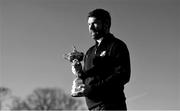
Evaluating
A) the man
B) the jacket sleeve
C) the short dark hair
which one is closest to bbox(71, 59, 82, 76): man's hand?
the man

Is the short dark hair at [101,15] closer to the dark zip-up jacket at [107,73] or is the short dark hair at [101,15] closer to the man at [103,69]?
the man at [103,69]

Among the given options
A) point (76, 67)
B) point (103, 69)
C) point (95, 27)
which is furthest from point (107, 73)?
point (95, 27)

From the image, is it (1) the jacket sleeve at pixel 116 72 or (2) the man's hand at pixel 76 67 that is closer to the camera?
(1) the jacket sleeve at pixel 116 72

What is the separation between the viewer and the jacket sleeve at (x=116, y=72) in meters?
2.66

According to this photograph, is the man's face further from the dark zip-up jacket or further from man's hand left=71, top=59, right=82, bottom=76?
man's hand left=71, top=59, right=82, bottom=76

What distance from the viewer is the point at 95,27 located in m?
2.86

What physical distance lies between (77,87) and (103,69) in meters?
0.21

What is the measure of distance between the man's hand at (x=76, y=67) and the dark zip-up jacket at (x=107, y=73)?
0.12ft

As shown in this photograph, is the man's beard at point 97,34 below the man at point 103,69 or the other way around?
the other way around

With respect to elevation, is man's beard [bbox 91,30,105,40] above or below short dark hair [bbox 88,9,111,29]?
below

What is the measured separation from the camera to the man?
8.77 ft

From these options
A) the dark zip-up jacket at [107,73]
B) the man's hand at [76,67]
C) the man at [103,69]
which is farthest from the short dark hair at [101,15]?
the man's hand at [76,67]

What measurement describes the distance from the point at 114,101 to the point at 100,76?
0.19 m

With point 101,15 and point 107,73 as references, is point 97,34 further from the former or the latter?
point 107,73
